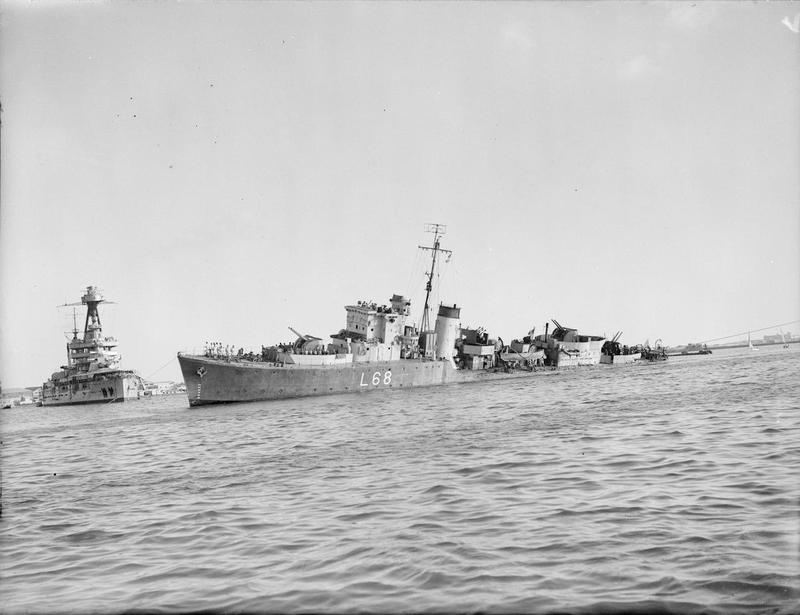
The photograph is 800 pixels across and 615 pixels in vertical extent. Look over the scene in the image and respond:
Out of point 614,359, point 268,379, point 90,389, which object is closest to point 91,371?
point 90,389

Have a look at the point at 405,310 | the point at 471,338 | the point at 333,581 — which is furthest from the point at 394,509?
the point at 471,338

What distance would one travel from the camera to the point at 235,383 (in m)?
39.5

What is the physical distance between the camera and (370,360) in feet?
150

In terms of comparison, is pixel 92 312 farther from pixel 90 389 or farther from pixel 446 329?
pixel 446 329

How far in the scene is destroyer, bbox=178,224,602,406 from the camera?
130ft

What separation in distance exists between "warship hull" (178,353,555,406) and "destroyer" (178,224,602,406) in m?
0.06

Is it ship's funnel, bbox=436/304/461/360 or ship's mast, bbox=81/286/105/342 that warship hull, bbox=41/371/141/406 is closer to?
ship's mast, bbox=81/286/105/342

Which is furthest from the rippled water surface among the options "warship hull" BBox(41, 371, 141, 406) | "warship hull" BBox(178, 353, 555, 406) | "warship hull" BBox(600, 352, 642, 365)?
"warship hull" BBox(600, 352, 642, 365)

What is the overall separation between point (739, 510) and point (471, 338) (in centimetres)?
5277

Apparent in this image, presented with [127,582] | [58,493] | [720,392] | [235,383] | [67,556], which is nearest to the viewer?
[127,582]

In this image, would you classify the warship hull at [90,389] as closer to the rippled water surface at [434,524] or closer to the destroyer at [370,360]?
the destroyer at [370,360]

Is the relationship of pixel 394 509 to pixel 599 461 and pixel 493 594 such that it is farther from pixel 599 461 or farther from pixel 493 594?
pixel 599 461

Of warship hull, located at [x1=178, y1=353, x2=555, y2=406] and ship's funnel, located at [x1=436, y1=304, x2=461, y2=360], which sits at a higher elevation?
ship's funnel, located at [x1=436, y1=304, x2=461, y2=360]

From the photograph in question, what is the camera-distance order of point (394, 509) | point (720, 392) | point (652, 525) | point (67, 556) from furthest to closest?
1. point (720, 392)
2. point (394, 509)
3. point (67, 556)
4. point (652, 525)
